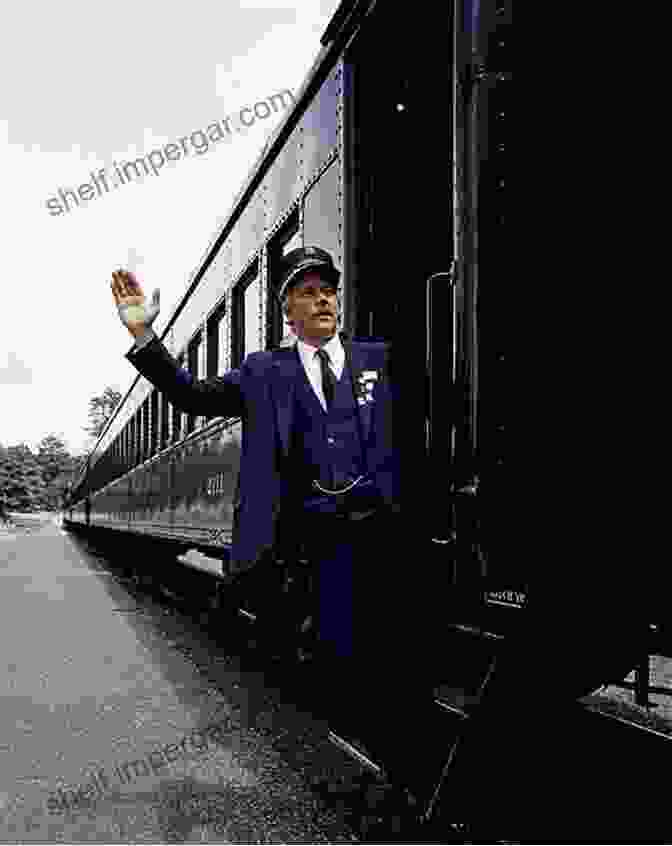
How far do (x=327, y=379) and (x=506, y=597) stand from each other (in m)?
0.73

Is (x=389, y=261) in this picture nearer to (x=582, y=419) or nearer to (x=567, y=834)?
(x=582, y=419)

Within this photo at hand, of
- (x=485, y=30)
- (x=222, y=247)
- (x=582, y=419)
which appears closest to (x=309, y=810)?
(x=582, y=419)

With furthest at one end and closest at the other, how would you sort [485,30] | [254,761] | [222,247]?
[222,247] → [254,761] → [485,30]

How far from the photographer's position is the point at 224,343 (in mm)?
6781

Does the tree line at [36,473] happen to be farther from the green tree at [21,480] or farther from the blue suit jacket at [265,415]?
the blue suit jacket at [265,415]

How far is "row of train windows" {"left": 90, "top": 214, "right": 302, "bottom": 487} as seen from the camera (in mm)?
5383

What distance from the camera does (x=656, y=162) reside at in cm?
248

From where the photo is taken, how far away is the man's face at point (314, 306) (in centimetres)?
298

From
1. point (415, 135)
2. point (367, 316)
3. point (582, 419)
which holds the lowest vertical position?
point (582, 419)

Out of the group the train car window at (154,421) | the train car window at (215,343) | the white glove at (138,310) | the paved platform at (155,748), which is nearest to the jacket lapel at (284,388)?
the white glove at (138,310)

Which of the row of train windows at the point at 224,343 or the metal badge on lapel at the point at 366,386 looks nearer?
the metal badge on lapel at the point at 366,386

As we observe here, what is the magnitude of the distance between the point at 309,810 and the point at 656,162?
2.16 meters

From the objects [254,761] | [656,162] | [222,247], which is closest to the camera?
[656,162]

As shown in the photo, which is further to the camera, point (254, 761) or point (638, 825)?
point (254, 761)
